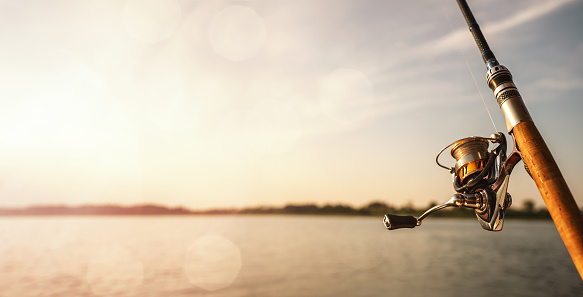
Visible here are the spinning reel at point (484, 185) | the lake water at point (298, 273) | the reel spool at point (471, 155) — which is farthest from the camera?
the lake water at point (298, 273)

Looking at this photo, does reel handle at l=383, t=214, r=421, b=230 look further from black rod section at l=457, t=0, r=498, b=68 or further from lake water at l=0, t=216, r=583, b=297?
lake water at l=0, t=216, r=583, b=297

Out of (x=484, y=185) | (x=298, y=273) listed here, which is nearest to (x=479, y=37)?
(x=484, y=185)

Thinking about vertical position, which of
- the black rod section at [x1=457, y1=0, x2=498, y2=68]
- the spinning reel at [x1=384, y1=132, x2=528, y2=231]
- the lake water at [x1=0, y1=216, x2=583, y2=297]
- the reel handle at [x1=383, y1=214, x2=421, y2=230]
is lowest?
the lake water at [x1=0, y1=216, x2=583, y2=297]

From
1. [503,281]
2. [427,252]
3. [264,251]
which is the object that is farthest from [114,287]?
[427,252]

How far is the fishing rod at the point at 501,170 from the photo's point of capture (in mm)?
1085

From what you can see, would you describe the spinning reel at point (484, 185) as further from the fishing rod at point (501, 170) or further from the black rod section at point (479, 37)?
the black rod section at point (479, 37)

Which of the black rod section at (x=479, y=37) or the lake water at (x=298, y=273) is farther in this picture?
the lake water at (x=298, y=273)

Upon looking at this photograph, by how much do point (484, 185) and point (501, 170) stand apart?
0.37 feet

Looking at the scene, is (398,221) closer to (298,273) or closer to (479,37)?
(479,37)

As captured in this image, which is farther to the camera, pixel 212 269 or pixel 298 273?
pixel 212 269

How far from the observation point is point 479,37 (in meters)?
1.63

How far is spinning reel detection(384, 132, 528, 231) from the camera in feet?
4.64

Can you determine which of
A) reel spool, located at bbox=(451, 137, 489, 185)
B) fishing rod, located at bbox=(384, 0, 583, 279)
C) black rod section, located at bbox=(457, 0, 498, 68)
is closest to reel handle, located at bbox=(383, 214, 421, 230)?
fishing rod, located at bbox=(384, 0, 583, 279)

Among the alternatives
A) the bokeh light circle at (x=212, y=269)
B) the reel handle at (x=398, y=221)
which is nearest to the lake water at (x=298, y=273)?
the bokeh light circle at (x=212, y=269)
